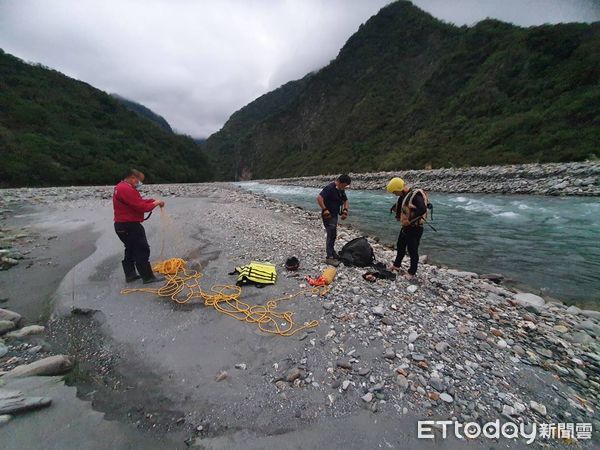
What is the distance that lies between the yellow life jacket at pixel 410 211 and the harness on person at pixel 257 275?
359cm

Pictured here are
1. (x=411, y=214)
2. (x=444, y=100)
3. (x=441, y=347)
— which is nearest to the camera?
(x=441, y=347)

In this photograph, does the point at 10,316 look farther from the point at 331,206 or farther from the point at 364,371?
the point at 331,206

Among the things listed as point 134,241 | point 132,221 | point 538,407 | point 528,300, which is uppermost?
point 132,221

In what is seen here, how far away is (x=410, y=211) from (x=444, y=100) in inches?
3004

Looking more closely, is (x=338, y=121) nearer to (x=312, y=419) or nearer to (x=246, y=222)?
(x=246, y=222)

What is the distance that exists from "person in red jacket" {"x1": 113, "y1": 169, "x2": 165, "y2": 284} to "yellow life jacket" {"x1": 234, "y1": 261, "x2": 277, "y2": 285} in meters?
2.05

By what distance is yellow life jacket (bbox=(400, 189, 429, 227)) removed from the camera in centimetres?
651

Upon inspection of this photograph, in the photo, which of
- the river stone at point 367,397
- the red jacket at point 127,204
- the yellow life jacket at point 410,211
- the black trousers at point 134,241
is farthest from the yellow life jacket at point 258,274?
the yellow life jacket at point 410,211

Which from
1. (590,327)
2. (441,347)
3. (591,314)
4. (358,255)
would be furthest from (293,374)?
(591,314)

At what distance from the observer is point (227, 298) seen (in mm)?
5590

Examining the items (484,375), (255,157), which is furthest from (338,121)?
(484,375)

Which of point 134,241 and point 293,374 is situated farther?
point 134,241

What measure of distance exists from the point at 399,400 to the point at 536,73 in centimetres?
6673

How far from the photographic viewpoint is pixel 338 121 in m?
126
